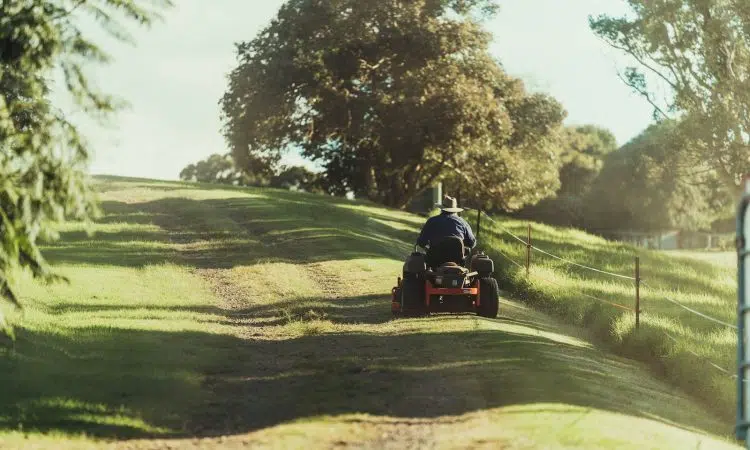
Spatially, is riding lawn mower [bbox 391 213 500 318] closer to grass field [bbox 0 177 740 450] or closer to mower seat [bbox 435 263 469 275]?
mower seat [bbox 435 263 469 275]

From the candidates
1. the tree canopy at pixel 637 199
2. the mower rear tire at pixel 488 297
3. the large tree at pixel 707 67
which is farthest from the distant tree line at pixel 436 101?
the tree canopy at pixel 637 199

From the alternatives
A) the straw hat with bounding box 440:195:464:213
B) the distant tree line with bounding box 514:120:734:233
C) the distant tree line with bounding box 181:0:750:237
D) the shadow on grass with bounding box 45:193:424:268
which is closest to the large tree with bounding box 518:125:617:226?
the distant tree line with bounding box 514:120:734:233

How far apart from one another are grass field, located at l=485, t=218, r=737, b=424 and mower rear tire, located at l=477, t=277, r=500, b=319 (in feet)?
7.48

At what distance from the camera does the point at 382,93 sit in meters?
37.8

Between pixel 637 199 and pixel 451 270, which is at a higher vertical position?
pixel 637 199

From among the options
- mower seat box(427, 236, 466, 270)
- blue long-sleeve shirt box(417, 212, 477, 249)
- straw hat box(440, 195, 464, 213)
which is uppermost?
straw hat box(440, 195, 464, 213)

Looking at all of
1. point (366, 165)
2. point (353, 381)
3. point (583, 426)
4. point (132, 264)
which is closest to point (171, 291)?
point (132, 264)

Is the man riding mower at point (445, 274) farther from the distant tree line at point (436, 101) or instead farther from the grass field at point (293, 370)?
the distant tree line at point (436, 101)

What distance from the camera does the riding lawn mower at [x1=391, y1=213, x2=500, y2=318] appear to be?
15617 millimetres

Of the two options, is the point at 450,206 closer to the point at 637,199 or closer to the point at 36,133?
the point at 36,133

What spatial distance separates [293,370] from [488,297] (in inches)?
187

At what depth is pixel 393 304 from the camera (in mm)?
16438

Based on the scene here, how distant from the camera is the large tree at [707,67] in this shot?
31688 millimetres

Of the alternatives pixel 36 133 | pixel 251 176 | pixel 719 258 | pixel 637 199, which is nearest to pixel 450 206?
pixel 36 133
